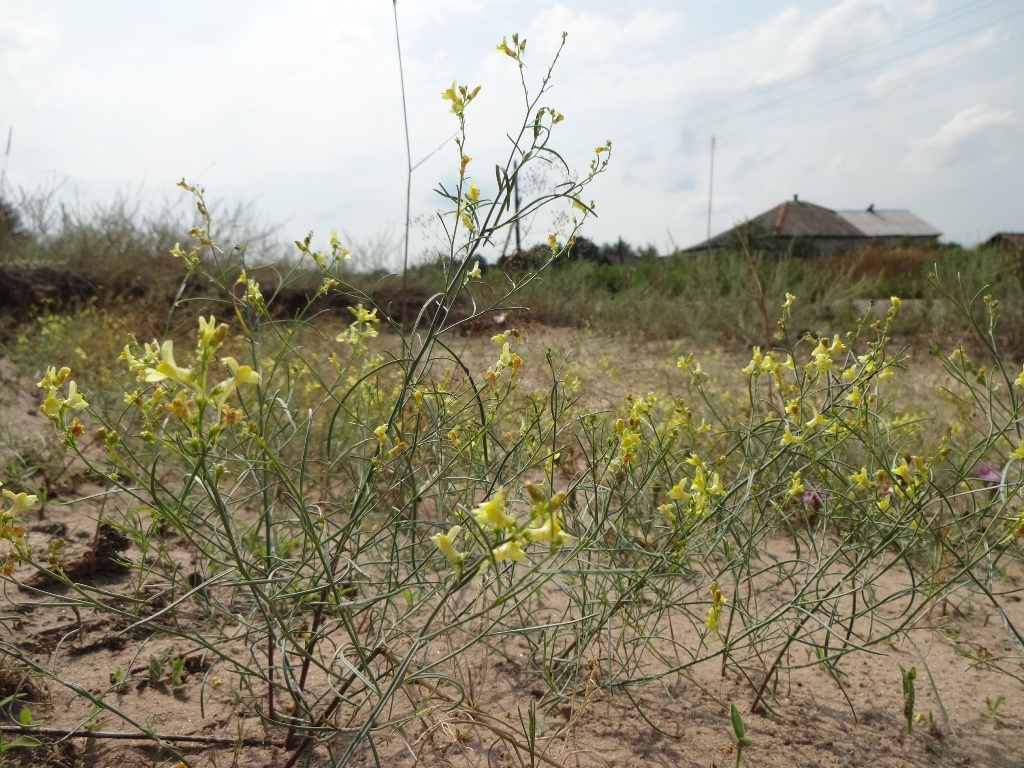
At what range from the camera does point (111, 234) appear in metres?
7.60

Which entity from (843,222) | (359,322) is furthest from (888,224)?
(359,322)

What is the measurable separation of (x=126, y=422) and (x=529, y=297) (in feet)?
12.8

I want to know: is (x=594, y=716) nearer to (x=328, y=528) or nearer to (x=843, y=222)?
(x=328, y=528)

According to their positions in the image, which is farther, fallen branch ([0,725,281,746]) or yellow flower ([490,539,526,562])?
fallen branch ([0,725,281,746])

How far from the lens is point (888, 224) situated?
123ft

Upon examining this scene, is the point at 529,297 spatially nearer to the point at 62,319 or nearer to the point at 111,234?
the point at 62,319

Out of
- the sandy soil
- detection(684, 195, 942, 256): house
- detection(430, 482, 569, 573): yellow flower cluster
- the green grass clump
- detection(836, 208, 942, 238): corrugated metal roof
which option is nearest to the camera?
detection(430, 482, 569, 573): yellow flower cluster

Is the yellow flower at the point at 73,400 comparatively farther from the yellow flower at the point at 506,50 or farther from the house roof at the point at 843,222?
the house roof at the point at 843,222

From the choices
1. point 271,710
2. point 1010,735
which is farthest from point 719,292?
point 271,710

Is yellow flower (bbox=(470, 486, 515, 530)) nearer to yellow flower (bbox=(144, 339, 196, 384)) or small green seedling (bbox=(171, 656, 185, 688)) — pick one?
yellow flower (bbox=(144, 339, 196, 384))

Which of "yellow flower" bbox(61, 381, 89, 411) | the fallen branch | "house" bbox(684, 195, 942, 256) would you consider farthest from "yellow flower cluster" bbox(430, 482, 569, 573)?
"house" bbox(684, 195, 942, 256)

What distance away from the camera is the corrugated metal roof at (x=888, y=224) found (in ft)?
118

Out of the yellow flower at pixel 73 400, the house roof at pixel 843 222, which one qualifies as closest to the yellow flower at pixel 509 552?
the yellow flower at pixel 73 400

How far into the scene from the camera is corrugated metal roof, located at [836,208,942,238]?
35959mm
